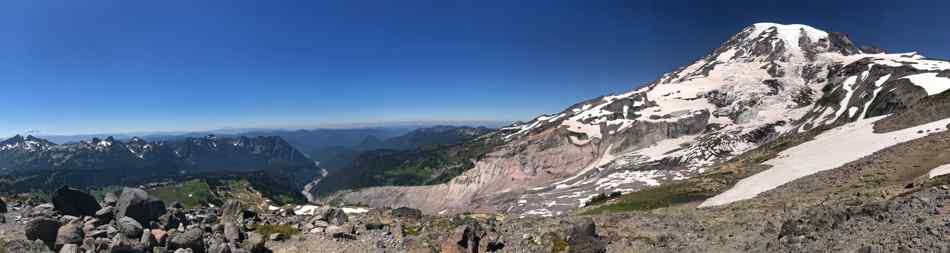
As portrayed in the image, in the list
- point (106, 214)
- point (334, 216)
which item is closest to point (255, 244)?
point (106, 214)

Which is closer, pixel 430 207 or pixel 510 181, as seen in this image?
pixel 510 181

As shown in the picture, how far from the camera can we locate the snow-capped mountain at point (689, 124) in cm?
9244

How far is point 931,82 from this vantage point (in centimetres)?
8888

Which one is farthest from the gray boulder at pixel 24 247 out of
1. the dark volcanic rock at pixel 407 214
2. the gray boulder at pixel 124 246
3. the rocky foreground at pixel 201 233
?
the dark volcanic rock at pixel 407 214

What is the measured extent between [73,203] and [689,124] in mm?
154428

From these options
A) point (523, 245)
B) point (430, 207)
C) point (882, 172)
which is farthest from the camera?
point (430, 207)

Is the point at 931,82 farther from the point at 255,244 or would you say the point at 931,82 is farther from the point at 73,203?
the point at 73,203

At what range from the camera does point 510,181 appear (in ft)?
523

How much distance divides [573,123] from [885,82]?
317ft

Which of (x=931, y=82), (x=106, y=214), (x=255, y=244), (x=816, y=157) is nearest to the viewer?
(x=255, y=244)

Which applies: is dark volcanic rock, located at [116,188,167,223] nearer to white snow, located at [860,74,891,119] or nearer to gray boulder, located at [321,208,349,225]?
gray boulder, located at [321,208,349,225]

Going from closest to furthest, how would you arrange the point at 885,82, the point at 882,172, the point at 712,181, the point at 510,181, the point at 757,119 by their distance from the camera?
the point at 882,172, the point at 712,181, the point at 885,82, the point at 757,119, the point at 510,181

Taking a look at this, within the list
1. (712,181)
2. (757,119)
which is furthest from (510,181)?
(712,181)

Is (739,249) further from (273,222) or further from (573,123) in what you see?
(573,123)
